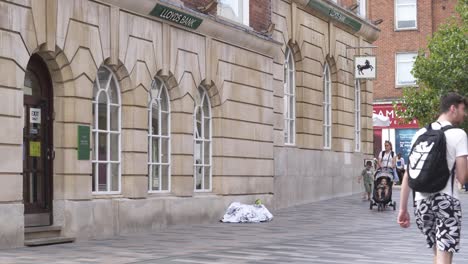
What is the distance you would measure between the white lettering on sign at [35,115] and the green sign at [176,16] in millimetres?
3339

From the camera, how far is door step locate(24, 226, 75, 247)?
13477 millimetres

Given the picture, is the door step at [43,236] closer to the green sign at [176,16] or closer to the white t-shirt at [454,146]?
the green sign at [176,16]

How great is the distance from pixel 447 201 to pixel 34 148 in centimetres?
811

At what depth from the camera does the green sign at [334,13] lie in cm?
2573

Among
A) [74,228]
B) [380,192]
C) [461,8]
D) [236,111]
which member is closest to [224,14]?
[236,111]

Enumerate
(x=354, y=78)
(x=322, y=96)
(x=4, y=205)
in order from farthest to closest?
(x=354, y=78) < (x=322, y=96) < (x=4, y=205)

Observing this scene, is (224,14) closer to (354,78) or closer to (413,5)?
(354,78)

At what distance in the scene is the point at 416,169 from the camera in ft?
26.4

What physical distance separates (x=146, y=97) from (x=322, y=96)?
11036mm

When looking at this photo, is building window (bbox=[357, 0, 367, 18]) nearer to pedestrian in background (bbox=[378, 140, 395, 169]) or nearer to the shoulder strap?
pedestrian in background (bbox=[378, 140, 395, 169])

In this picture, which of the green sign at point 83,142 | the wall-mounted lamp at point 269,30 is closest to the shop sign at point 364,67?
the wall-mounted lamp at point 269,30

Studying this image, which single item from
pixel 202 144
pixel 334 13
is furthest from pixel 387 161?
pixel 202 144

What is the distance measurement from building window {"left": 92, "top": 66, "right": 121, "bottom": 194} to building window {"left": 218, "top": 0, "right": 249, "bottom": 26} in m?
4.80

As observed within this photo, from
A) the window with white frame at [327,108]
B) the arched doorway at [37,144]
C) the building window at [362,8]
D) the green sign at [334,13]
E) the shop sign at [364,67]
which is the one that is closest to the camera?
the arched doorway at [37,144]
